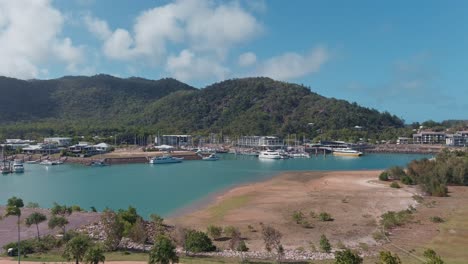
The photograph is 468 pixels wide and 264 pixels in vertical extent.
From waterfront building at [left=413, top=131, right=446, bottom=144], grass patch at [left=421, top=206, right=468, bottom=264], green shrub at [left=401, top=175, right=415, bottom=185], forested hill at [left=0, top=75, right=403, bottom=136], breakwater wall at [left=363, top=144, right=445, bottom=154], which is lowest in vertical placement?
grass patch at [left=421, top=206, right=468, bottom=264]

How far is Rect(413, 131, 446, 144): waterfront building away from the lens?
142 metres

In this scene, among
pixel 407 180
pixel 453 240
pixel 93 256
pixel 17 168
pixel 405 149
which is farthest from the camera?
pixel 405 149

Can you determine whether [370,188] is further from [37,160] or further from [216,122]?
[216,122]

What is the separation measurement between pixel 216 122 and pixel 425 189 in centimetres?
13715

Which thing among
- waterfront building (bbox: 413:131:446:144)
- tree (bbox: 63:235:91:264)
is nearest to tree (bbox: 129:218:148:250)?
tree (bbox: 63:235:91:264)

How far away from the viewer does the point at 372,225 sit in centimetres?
3272

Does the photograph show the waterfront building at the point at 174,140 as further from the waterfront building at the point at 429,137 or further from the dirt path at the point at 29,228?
the dirt path at the point at 29,228

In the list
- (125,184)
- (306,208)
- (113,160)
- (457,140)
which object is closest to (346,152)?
(457,140)

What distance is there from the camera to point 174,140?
14325cm

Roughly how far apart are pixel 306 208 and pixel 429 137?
389 feet

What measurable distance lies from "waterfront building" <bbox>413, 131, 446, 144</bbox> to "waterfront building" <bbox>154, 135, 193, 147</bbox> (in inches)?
2975

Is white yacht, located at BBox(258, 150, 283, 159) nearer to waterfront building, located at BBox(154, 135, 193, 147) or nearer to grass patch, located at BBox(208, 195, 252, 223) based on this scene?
waterfront building, located at BBox(154, 135, 193, 147)

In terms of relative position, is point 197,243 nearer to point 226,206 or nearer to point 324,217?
point 324,217

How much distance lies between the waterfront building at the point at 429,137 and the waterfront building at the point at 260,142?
149 ft
